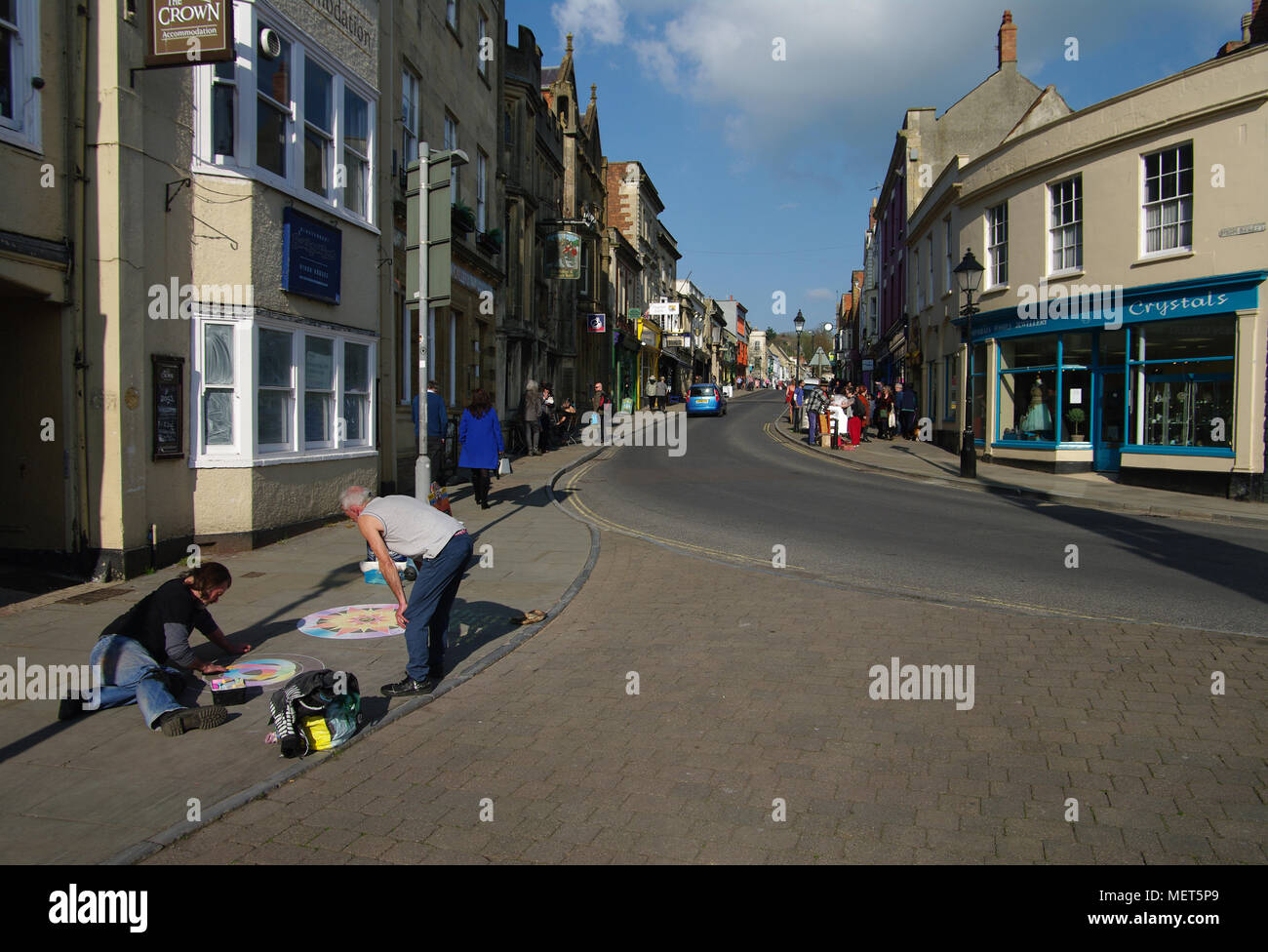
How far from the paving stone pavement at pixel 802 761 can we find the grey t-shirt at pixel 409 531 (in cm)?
98

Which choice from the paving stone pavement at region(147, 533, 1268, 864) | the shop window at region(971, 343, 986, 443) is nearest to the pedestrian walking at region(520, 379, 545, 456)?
the shop window at region(971, 343, 986, 443)

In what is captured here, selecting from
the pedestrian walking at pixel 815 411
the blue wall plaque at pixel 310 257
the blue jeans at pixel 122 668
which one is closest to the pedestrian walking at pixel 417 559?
the blue jeans at pixel 122 668

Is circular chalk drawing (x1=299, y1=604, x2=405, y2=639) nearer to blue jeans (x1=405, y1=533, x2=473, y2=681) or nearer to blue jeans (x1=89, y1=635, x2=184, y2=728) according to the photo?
blue jeans (x1=405, y1=533, x2=473, y2=681)

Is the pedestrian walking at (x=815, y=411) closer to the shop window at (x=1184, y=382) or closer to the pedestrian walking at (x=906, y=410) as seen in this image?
the pedestrian walking at (x=906, y=410)

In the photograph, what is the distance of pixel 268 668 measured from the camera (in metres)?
6.15

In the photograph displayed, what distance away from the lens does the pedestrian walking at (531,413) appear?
22484 mm

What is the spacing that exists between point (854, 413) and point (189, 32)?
23473mm

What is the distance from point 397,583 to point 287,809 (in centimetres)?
180

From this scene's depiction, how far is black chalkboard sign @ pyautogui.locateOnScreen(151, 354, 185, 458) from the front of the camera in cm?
920

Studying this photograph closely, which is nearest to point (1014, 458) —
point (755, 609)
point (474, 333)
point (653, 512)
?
point (653, 512)

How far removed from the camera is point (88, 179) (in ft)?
27.9

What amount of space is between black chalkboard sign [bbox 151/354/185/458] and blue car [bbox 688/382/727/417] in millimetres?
34429

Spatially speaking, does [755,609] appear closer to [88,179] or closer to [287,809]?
[287,809]

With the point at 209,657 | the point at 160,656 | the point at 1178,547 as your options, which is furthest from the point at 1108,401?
the point at 160,656
